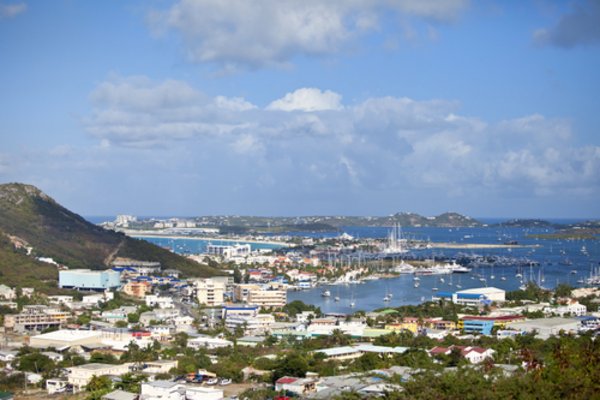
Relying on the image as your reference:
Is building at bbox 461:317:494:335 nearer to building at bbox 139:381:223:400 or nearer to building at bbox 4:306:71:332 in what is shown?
building at bbox 139:381:223:400

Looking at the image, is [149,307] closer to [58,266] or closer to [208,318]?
[208,318]

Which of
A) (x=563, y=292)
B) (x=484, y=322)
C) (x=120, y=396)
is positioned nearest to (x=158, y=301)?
(x=484, y=322)

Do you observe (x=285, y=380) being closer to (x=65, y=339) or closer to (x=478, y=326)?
(x=65, y=339)

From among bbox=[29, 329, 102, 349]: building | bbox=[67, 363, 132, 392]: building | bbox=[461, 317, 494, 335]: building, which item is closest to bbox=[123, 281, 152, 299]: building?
bbox=[29, 329, 102, 349]: building

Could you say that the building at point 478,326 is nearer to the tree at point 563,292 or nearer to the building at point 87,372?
the tree at point 563,292

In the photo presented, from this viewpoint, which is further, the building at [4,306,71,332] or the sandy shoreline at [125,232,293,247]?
the sandy shoreline at [125,232,293,247]

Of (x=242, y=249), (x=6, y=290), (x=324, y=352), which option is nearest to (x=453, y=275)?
(x=242, y=249)

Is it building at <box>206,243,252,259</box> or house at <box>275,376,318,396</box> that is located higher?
building at <box>206,243,252,259</box>
